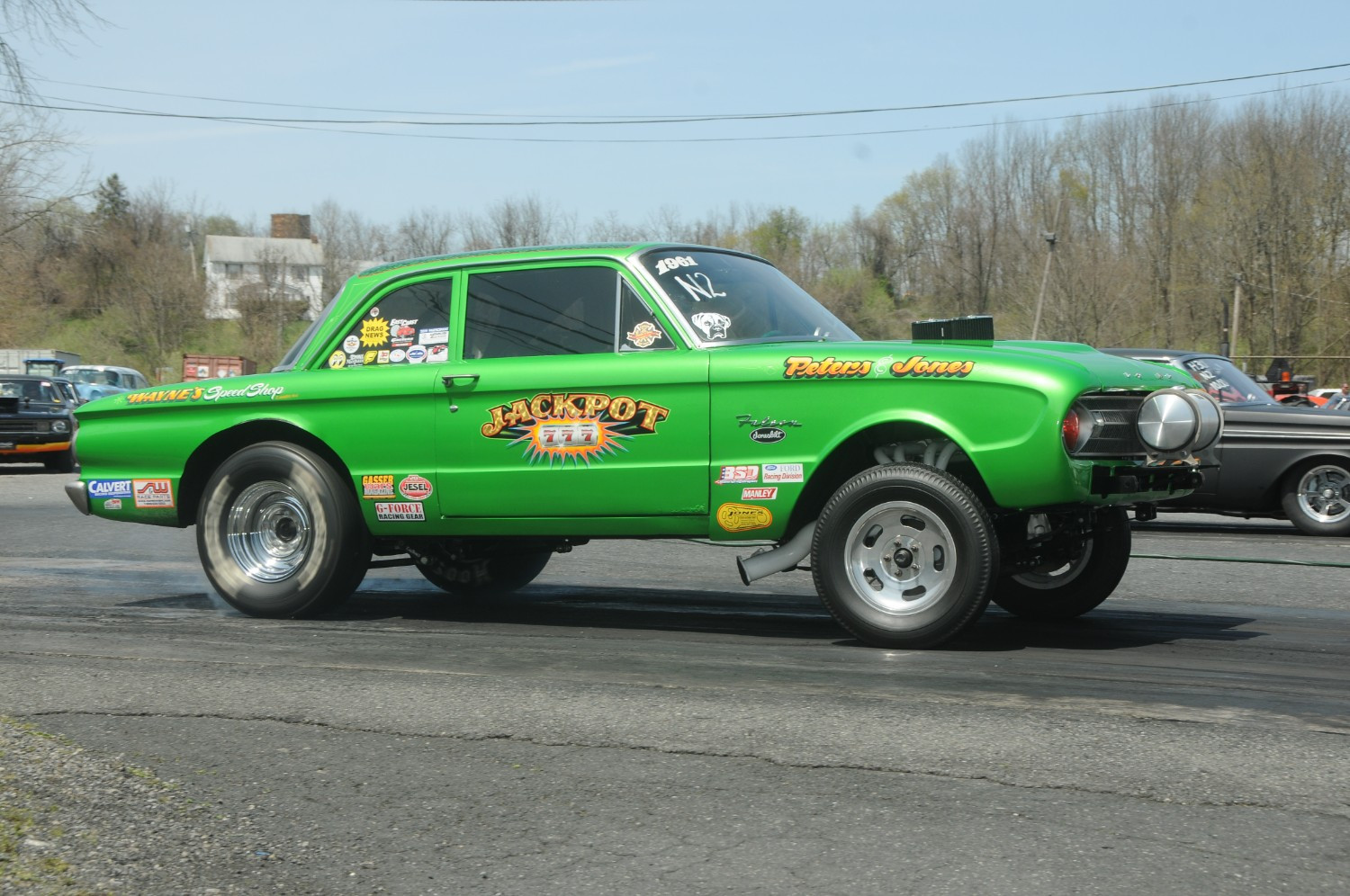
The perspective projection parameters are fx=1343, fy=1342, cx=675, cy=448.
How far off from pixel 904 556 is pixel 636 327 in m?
1.60

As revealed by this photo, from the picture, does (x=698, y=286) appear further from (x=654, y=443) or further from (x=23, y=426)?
(x=23, y=426)

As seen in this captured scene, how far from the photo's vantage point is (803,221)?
218ft

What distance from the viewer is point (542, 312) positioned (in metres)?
6.36

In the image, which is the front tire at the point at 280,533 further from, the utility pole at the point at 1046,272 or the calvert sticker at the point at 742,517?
the utility pole at the point at 1046,272

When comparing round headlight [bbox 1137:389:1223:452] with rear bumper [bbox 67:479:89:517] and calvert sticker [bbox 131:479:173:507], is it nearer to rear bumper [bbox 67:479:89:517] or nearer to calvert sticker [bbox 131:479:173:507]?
calvert sticker [bbox 131:479:173:507]

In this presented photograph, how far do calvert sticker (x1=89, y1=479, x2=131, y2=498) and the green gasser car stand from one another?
2 cm

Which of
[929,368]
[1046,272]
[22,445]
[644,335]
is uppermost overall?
[1046,272]

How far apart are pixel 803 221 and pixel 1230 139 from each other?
19982 mm

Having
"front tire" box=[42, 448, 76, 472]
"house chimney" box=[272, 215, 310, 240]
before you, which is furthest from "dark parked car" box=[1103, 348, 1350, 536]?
"house chimney" box=[272, 215, 310, 240]

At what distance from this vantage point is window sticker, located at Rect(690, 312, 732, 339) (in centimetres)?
600

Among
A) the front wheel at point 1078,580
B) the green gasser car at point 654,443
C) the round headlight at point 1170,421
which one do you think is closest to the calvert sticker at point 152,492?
the green gasser car at point 654,443

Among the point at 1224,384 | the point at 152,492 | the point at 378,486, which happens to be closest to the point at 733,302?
the point at 378,486

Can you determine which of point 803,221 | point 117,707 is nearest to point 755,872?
point 117,707

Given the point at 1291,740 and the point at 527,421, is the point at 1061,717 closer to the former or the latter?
the point at 1291,740
